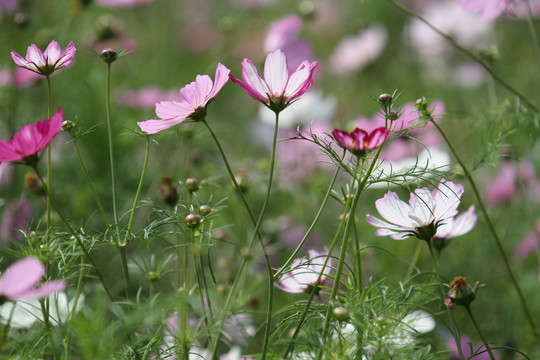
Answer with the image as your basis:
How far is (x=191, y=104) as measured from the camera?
0.62 metres

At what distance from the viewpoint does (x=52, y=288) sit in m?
0.48

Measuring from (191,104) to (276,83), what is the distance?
0.09m

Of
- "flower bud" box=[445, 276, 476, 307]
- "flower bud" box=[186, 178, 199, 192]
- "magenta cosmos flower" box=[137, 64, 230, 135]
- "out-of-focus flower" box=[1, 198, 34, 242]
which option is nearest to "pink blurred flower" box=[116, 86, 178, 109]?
"out-of-focus flower" box=[1, 198, 34, 242]

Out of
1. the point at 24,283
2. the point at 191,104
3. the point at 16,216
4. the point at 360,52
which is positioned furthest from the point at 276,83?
the point at 360,52

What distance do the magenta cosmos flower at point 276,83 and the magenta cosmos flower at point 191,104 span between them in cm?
3

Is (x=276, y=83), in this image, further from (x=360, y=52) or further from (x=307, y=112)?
(x=360, y=52)

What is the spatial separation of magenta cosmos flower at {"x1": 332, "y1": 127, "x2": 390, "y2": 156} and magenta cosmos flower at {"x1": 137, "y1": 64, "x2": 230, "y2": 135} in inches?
5.0

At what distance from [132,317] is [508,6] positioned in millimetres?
703

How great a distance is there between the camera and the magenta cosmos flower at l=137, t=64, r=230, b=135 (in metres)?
0.61

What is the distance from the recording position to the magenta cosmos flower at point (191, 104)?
24.0 inches

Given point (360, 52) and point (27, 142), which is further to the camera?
point (360, 52)

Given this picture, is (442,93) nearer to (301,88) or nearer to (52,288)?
(301,88)

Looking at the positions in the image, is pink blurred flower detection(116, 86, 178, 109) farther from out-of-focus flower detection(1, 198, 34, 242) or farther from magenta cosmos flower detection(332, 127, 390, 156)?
magenta cosmos flower detection(332, 127, 390, 156)

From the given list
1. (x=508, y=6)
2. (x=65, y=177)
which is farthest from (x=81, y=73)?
(x=508, y=6)
